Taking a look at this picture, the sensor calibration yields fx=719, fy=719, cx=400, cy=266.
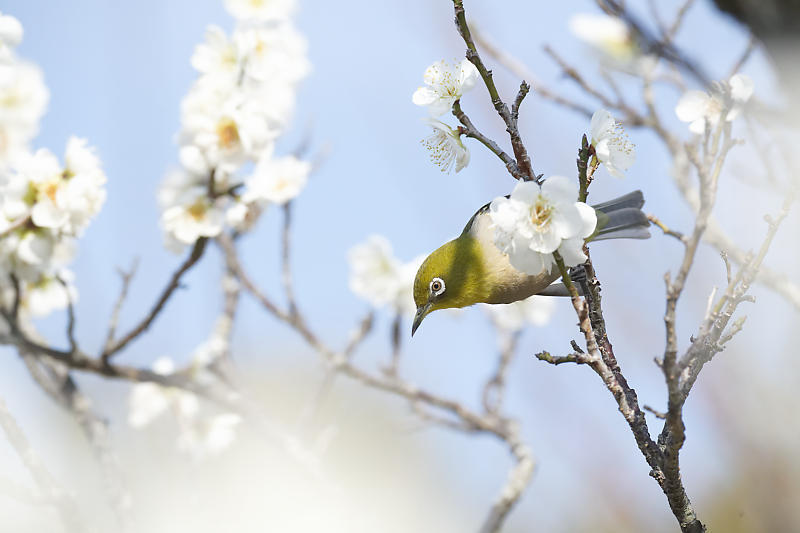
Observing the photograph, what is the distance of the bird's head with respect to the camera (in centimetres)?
288

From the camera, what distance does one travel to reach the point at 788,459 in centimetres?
373

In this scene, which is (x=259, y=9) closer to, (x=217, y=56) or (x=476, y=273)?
(x=217, y=56)

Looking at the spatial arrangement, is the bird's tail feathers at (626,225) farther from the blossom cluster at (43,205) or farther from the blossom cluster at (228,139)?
the blossom cluster at (43,205)

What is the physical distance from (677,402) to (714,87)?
1032mm

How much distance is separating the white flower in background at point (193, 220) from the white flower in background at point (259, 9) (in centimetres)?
112

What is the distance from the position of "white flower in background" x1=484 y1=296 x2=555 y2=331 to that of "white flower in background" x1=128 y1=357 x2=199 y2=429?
2047 mm

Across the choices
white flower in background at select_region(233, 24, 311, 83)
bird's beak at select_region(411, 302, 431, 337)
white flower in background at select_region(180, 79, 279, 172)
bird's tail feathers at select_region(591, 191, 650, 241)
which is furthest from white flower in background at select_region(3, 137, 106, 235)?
bird's tail feathers at select_region(591, 191, 650, 241)

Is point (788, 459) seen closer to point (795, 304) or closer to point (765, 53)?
point (795, 304)

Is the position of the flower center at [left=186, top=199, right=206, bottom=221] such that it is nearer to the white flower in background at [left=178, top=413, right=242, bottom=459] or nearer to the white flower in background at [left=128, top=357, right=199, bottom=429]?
the white flower in background at [left=128, top=357, right=199, bottom=429]

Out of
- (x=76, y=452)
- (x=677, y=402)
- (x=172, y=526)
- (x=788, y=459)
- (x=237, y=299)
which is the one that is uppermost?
(x=677, y=402)

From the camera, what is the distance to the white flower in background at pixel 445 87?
1.81 metres

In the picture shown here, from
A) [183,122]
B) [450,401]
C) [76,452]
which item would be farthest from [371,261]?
[76,452]

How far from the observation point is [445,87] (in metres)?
1.83

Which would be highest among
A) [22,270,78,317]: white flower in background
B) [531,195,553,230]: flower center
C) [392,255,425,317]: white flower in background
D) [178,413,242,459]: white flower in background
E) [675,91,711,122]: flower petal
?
[675,91,711,122]: flower petal
